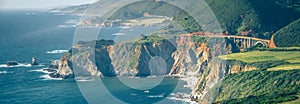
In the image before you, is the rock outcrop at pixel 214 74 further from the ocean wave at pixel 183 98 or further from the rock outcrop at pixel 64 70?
the rock outcrop at pixel 64 70

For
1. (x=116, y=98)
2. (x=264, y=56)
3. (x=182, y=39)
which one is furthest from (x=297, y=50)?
(x=116, y=98)

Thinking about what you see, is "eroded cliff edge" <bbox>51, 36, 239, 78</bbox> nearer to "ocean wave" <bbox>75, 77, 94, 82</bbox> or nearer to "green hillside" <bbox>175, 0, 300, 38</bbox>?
"ocean wave" <bbox>75, 77, 94, 82</bbox>

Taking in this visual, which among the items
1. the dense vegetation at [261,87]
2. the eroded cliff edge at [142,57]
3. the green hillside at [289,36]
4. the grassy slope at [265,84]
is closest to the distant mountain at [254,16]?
the green hillside at [289,36]

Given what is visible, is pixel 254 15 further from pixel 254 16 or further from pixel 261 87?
pixel 261 87

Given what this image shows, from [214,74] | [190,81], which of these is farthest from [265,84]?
[190,81]

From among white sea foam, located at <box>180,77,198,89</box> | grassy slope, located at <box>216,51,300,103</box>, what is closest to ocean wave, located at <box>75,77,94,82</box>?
white sea foam, located at <box>180,77,198,89</box>

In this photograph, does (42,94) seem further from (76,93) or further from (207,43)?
(207,43)

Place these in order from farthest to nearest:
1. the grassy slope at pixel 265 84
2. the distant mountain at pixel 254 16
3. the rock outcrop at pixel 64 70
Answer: the distant mountain at pixel 254 16
the rock outcrop at pixel 64 70
the grassy slope at pixel 265 84
